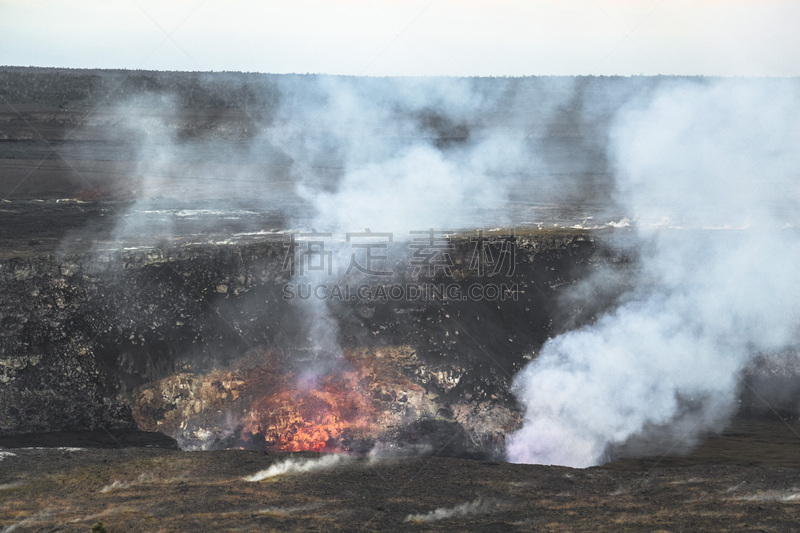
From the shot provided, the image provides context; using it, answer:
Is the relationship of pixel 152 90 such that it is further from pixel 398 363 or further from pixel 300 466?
pixel 300 466

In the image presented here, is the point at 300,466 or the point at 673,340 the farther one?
the point at 673,340

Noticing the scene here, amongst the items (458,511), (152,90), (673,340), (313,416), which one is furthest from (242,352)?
(152,90)

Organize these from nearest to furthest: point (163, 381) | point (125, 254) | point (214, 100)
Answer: point (163, 381) → point (125, 254) → point (214, 100)

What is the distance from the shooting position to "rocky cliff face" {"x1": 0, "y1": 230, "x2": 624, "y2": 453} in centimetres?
1083

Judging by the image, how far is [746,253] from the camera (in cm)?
1346

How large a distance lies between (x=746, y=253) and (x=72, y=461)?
1373 cm

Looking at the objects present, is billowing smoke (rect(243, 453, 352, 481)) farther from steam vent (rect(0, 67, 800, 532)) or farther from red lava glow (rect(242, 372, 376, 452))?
red lava glow (rect(242, 372, 376, 452))

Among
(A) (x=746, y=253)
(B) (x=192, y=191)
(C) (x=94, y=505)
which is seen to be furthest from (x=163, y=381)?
(A) (x=746, y=253)

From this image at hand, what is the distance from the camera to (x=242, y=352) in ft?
37.7

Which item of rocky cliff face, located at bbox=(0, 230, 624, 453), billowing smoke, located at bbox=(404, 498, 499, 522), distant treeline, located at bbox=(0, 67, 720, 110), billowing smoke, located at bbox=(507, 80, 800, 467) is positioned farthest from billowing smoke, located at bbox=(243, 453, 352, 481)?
distant treeline, located at bbox=(0, 67, 720, 110)

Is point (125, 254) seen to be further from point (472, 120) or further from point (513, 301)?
point (472, 120)

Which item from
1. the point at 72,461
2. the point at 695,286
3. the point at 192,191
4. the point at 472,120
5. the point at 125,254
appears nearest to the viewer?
the point at 72,461

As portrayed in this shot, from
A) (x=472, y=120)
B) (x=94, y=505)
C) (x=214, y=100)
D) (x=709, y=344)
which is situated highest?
(x=214, y=100)

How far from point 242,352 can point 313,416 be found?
1891 millimetres
